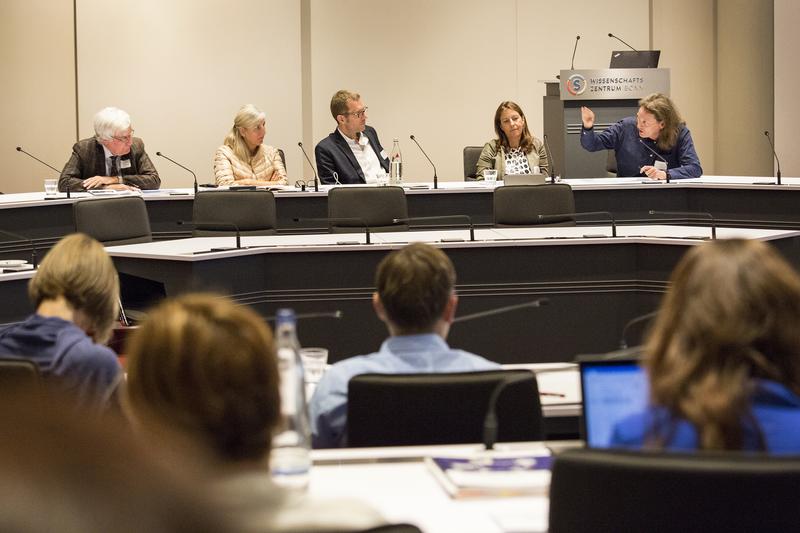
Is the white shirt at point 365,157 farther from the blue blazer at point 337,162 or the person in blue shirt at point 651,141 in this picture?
the person in blue shirt at point 651,141

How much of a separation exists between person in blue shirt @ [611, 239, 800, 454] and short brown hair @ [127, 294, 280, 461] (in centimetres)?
66

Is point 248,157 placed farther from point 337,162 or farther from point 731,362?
point 731,362

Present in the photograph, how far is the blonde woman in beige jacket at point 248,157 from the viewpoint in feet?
25.9

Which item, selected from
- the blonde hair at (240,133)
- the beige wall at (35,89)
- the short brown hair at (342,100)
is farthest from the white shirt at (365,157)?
the beige wall at (35,89)

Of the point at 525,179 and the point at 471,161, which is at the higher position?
the point at 471,161

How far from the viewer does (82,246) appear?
2.71 m

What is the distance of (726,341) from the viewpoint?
4.94 ft

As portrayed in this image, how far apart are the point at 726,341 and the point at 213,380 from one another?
2.57ft

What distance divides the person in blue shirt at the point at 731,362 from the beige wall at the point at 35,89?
9.17 metres

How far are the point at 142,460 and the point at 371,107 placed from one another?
10.7 m

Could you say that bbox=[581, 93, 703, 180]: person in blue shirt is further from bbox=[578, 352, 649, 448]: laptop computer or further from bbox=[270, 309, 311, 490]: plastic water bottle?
bbox=[270, 309, 311, 490]: plastic water bottle

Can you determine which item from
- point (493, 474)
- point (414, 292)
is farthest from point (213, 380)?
point (414, 292)

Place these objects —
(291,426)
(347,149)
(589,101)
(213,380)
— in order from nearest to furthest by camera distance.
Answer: (213,380), (291,426), (347,149), (589,101)

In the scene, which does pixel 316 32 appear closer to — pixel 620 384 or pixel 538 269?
pixel 538 269
